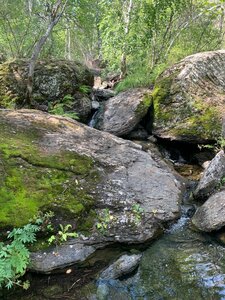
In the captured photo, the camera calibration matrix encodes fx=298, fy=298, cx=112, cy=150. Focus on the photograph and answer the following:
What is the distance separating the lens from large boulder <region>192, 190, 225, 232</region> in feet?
17.5

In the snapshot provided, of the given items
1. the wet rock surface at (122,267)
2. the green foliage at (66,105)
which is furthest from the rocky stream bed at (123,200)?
the green foliage at (66,105)

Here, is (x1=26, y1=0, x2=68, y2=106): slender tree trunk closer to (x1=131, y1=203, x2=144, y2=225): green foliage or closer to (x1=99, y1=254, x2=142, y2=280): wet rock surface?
(x1=131, y1=203, x2=144, y2=225): green foliage

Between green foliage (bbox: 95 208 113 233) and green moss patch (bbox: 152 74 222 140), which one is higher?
green moss patch (bbox: 152 74 222 140)

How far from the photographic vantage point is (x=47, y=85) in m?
10.1

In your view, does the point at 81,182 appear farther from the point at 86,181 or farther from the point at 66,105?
the point at 66,105

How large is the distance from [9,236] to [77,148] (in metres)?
2.67

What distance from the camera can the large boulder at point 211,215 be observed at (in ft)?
17.5

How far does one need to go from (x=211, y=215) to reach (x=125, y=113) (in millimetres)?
4929

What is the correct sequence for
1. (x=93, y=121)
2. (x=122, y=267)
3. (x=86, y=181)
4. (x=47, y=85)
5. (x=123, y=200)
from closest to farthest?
(x=122, y=267) < (x=123, y=200) < (x=86, y=181) < (x=47, y=85) < (x=93, y=121)

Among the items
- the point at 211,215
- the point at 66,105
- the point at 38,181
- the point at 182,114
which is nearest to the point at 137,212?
the point at 211,215

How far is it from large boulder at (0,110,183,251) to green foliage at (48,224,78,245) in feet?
0.45

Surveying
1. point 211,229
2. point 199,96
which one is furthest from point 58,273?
point 199,96

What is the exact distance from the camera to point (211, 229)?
5.36m

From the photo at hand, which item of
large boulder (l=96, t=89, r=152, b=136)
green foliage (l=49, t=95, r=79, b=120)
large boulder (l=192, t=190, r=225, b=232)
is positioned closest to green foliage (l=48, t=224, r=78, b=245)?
large boulder (l=192, t=190, r=225, b=232)
